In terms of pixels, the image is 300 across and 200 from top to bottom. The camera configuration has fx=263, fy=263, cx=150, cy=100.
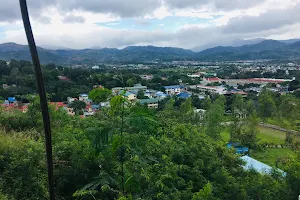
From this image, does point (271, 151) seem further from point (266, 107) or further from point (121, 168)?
point (121, 168)

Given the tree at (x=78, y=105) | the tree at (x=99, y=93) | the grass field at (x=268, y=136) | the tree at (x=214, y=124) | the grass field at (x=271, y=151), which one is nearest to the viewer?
the tree at (x=99, y=93)

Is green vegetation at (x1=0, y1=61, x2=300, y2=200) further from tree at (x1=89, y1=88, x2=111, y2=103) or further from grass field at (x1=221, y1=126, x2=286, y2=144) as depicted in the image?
grass field at (x1=221, y1=126, x2=286, y2=144)

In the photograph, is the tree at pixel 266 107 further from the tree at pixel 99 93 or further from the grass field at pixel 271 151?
the tree at pixel 99 93

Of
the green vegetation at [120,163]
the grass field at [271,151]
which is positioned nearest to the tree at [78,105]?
the grass field at [271,151]

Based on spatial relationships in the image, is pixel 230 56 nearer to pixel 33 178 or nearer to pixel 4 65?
pixel 4 65

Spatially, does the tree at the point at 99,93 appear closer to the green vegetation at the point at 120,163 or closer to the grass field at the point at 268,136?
the green vegetation at the point at 120,163

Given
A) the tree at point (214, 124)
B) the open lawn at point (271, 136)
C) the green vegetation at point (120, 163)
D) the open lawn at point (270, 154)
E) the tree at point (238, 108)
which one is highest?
the green vegetation at point (120, 163)

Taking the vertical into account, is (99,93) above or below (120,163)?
above

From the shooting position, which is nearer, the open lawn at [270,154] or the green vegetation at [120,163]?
the green vegetation at [120,163]

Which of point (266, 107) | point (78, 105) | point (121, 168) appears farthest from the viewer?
point (266, 107)

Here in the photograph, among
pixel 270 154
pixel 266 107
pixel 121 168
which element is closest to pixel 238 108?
pixel 266 107

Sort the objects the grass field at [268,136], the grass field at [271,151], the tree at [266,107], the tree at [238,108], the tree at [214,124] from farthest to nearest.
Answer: the tree at [238,108] → the tree at [266,107] → the grass field at [268,136] → the tree at [214,124] → the grass field at [271,151]

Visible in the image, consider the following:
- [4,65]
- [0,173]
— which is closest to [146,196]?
[0,173]

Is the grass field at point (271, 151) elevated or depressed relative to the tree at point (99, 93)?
depressed
